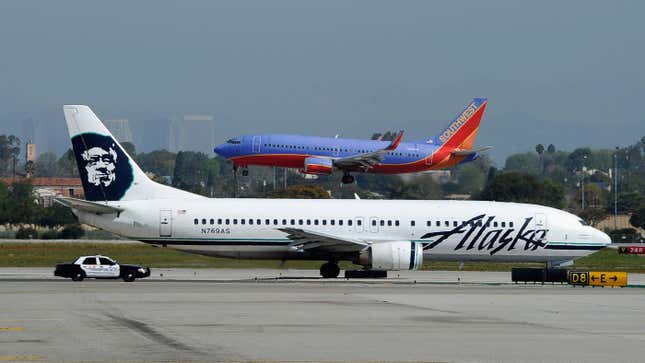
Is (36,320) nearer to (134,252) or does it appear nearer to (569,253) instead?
(569,253)

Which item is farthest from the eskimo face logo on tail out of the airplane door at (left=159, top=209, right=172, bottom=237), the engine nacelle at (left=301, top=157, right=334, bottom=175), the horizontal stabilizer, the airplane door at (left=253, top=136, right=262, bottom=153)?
the airplane door at (left=253, top=136, right=262, bottom=153)

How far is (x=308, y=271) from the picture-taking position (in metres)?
54.8

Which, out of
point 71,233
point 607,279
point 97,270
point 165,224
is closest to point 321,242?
point 165,224

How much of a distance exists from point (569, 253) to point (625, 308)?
15443 millimetres

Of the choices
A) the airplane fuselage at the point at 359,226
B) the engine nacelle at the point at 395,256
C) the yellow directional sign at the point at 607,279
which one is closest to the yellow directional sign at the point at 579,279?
the yellow directional sign at the point at 607,279

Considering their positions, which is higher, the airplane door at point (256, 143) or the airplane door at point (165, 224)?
the airplane door at point (256, 143)

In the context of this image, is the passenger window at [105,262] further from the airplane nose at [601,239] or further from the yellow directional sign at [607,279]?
the airplane nose at [601,239]

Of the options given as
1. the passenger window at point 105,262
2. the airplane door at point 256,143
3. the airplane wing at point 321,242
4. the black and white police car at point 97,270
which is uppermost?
the airplane door at point 256,143

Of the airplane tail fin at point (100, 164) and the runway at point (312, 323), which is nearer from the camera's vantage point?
the runway at point (312, 323)

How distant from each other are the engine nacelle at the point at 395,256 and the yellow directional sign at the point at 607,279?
6937 millimetres

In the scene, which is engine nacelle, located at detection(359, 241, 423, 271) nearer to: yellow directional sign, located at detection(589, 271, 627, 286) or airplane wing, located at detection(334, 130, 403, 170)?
yellow directional sign, located at detection(589, 271, 627, 286)

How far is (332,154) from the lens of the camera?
251 ft

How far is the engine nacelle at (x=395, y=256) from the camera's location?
47031 mm

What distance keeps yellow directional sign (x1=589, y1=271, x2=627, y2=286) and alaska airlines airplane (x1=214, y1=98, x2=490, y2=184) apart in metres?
28.2
